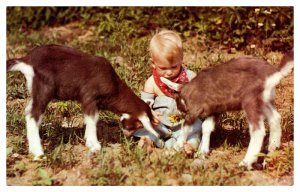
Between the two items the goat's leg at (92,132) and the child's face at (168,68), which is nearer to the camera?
the goat's leg at (92,132)

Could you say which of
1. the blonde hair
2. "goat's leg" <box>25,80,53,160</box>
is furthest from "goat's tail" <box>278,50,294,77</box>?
"goat's leg" <box>25,80,53,160</box>

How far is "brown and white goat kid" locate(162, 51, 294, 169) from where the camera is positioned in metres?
5.82

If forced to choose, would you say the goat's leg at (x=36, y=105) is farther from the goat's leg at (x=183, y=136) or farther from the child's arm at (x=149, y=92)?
the goat's leg at (x=183, y=136)

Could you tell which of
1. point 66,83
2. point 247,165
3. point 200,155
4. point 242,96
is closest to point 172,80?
point 200,155

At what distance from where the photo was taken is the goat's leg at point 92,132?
20.4 feet

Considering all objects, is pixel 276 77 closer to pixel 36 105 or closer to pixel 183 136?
pixel 183 136

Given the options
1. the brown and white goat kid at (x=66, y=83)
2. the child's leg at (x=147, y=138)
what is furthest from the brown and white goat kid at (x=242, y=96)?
the brown and white goat kid at (x=66, y=83)

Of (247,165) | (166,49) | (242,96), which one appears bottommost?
(247,165)

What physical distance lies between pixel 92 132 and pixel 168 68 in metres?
1.27

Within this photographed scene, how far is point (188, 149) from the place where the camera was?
20.6ft

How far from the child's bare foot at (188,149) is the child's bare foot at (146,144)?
0.39 meters

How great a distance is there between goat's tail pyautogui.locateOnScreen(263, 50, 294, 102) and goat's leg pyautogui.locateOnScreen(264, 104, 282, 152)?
118 millimetres
